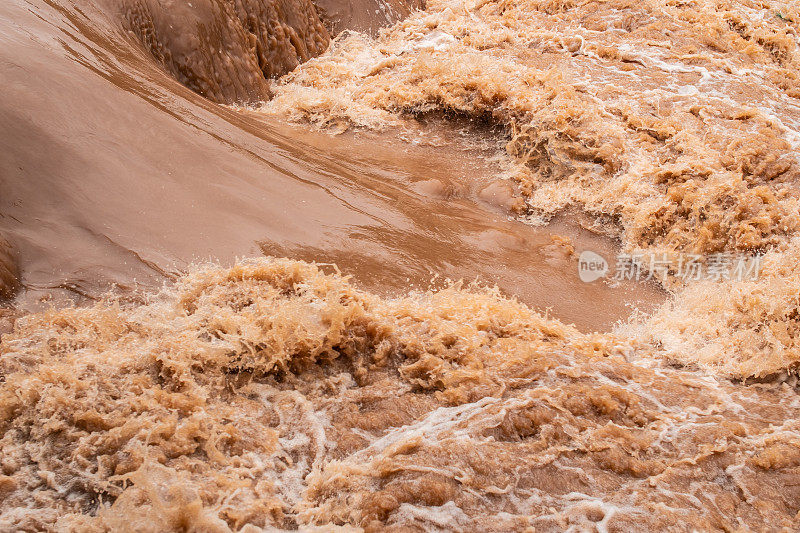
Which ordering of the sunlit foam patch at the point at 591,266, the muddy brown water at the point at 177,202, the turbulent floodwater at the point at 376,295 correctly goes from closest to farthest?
the turbulent floodwater at the point at 376,295, the muddy brown water at the point at 177,202, the sunlit foam patch at the point at 591,266

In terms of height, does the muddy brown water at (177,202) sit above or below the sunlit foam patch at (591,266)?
above

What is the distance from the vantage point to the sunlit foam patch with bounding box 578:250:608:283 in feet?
Answer: 15.4

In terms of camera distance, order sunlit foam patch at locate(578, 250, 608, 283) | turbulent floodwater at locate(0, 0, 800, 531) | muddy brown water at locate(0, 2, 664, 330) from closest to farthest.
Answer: turbulent floodwater at locate(0, 0, 800, 531), muddy brown water at locate(0, 2, 664, 330), sunlit foam patch at locate(578, 250, 608, 283)

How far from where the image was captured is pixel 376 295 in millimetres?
3650

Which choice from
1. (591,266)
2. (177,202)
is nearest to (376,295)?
(177,202)

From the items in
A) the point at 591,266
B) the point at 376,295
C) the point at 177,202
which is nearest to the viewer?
the point at 376,295

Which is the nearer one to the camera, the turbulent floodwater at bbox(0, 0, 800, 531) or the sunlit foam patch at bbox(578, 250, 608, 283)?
the turbulent floodwater at bbox(0, 0, 800, 531)

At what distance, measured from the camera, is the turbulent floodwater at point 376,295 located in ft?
8.04

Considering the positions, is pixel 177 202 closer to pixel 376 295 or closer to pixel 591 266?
pixel 376 295

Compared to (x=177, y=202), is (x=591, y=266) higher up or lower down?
lower down

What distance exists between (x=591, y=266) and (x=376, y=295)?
6.42ft

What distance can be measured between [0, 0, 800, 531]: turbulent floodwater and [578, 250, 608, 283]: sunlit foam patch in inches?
4.3

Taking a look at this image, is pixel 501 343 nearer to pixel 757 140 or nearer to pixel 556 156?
pixel 556 156

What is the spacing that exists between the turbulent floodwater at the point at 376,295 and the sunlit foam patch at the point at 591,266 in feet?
0.36
